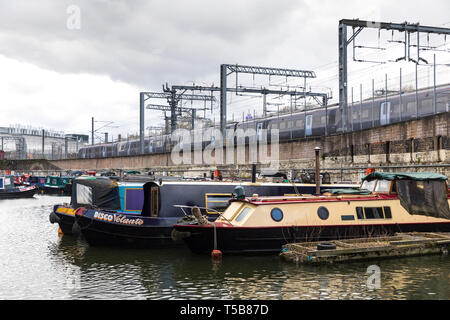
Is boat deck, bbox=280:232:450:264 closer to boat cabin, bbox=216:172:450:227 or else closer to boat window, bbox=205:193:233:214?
boat cabin, bbox=216:172:450:227

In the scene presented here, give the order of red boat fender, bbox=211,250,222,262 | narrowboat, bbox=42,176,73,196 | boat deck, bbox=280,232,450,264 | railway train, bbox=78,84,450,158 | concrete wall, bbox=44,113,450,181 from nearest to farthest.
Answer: boat deck, bbox=280,232,450,264
red boat fender, bbox=211,250,222,262
concrete wall, bbox=44,113,450,181
railway train, bbox=78,84,450,158
narrowboat, bbox=42,176,73,196

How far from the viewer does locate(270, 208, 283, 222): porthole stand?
551 inches

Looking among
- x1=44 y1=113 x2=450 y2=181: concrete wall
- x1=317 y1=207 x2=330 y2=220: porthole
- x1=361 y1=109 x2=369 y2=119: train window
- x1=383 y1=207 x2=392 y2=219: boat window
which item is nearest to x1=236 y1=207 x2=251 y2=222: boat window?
x1=317 y1=207 x2=330 y2=220: porthole

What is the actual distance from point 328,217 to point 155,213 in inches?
221

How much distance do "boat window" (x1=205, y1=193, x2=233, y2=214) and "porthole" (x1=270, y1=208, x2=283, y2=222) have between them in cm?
299

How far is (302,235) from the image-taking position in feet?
46.3

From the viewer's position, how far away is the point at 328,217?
570 inches

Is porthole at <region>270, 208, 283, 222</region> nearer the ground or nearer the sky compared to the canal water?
nearer the sky

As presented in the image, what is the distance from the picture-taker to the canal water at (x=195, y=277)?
405 inches

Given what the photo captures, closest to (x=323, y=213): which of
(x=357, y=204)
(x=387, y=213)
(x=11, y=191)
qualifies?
(x=357, y=204)

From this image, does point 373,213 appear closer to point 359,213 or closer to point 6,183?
point 359,213

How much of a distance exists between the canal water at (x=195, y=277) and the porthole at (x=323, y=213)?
6.47 feet

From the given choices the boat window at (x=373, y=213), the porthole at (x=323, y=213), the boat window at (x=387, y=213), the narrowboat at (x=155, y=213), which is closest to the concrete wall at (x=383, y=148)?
the boat window at (x=387, y=213)
